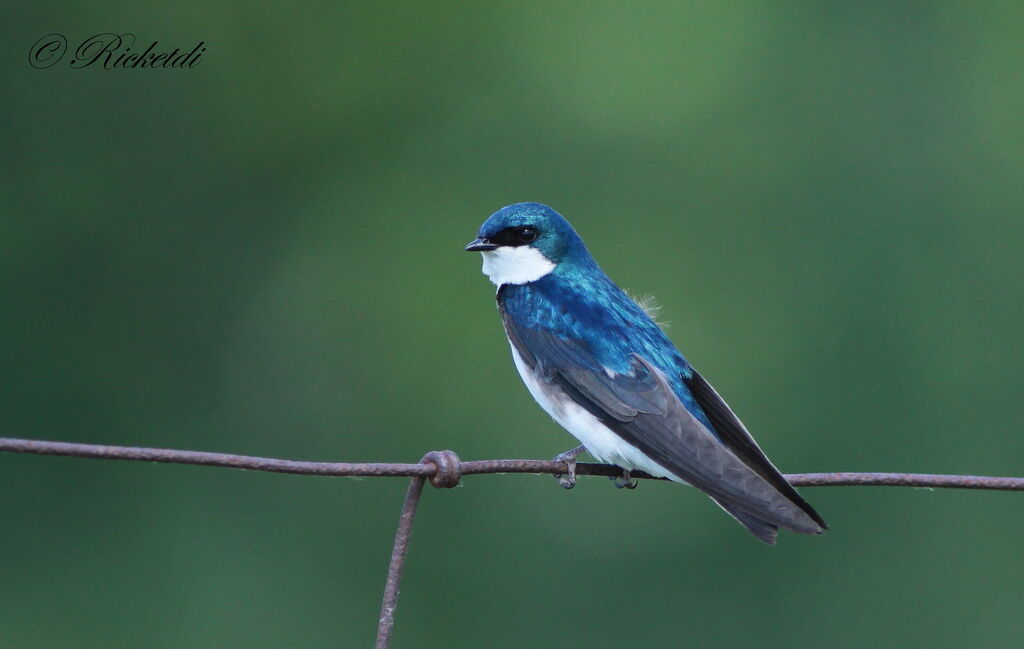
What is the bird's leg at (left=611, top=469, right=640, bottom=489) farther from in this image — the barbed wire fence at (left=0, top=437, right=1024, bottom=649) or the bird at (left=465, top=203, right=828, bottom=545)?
the barbed wire fence at (left=0, top=437, right=1024, bottom=649)

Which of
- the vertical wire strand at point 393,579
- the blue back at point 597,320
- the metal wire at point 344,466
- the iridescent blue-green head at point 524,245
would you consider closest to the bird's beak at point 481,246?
the iridescent blue-green head at point 524,245

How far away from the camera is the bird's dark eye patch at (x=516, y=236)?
3.14m

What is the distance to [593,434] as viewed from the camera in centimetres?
269

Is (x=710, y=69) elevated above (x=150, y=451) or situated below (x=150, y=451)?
above

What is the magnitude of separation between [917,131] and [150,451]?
5.61 meters

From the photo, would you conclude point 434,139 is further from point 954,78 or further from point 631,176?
point 954,78

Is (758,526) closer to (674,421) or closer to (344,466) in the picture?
(674,421)

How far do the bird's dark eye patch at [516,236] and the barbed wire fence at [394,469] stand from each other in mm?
983

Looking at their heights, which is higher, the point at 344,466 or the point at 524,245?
the point at 524,245

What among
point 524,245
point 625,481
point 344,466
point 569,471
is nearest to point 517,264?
point 524,245

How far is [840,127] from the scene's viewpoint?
675cm

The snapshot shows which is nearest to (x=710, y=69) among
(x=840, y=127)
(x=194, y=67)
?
(x=840, y=127)

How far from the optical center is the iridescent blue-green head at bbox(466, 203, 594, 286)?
3.11 meters

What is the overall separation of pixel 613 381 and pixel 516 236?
56cm
